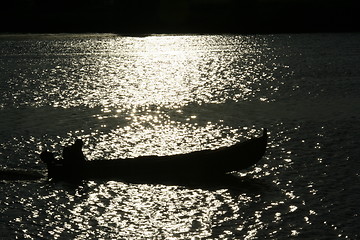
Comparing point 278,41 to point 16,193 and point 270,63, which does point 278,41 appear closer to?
point 270,63

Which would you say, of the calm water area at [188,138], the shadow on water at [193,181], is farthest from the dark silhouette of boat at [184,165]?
the calm water area at [188,138]

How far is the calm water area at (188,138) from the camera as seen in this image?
1108 inches

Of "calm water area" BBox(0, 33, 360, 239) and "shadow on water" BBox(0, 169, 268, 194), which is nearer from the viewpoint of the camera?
"calm water area" BBox(0, 33, 360, 239)

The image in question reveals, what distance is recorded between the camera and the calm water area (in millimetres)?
28141

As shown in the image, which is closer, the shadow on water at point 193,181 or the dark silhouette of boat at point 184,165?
the shadow on water at point 193,181

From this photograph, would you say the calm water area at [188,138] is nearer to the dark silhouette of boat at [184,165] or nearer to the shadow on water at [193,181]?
the shadow on water at [193,181]

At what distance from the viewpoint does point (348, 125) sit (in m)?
46.9

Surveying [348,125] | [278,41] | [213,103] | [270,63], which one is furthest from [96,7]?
[348,125]

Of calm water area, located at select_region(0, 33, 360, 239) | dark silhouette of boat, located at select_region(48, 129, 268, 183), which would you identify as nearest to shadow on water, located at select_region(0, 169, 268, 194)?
dark silhouette of boat, located at select_region(48, 129, 268, 183)

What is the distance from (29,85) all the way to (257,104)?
27.7 meters

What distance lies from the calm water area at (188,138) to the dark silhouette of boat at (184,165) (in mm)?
685

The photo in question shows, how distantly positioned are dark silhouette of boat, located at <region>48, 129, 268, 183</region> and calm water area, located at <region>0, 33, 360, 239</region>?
2.25 feet

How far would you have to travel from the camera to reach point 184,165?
111ft

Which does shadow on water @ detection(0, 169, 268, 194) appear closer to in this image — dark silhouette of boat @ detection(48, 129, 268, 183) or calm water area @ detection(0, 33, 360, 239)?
dark silhouette of boat @ detection(48, 129, 268, 183)
